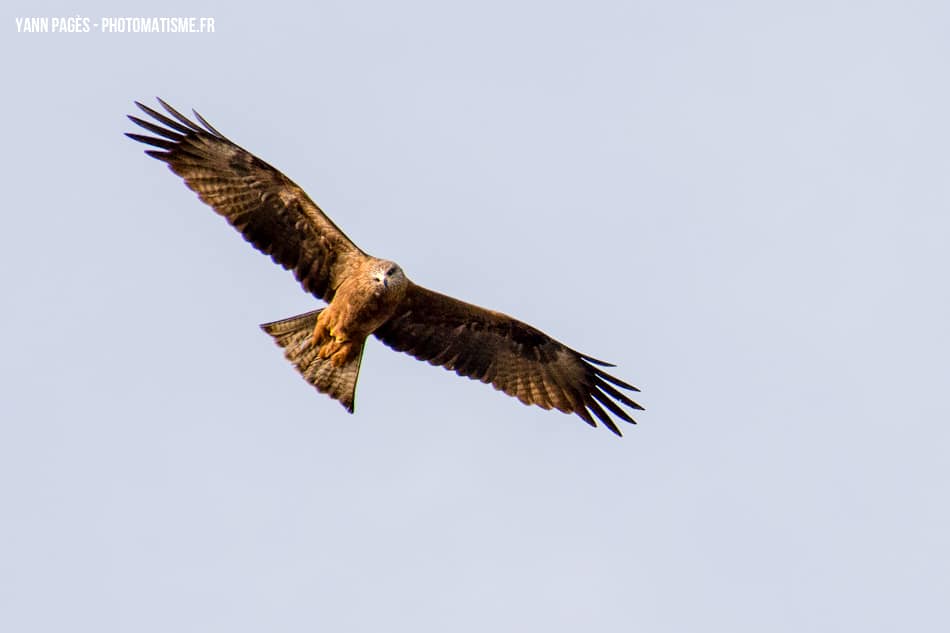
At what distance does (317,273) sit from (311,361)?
0.81 meters

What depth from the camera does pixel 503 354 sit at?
16234 millimetres

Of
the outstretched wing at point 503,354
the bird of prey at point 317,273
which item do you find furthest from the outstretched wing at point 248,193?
the outstretched wing at point 503,354

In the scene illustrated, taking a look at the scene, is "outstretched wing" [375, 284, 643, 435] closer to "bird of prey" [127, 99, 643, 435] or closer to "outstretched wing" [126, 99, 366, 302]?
"bird of prey" [127, 99, 643, 435]

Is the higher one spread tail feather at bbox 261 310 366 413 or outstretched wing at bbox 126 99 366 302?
outstretched wing at bbox 126 99 366 302

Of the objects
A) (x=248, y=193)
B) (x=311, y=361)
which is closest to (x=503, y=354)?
(x=311, y=361)

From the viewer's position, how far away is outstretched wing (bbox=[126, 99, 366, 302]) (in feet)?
48.6

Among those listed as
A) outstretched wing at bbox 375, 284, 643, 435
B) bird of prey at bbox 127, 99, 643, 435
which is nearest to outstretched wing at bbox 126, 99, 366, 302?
bird of prey at bbox 127, 99, 643, 435

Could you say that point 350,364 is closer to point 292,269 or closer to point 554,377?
point 292,269

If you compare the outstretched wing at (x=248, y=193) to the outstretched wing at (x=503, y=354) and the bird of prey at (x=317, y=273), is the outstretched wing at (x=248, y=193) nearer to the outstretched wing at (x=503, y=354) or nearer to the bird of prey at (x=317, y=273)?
the bird of prey at (x=317, y=273)

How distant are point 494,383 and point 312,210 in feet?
8.75

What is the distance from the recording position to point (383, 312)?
48.3 ft

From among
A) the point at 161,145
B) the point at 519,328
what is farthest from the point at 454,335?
the point at 161,145

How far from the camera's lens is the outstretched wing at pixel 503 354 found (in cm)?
1561

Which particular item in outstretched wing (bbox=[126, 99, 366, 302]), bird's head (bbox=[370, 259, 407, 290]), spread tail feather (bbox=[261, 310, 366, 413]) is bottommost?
spread tail feather (bbox=[261, 310, 366, 413])
